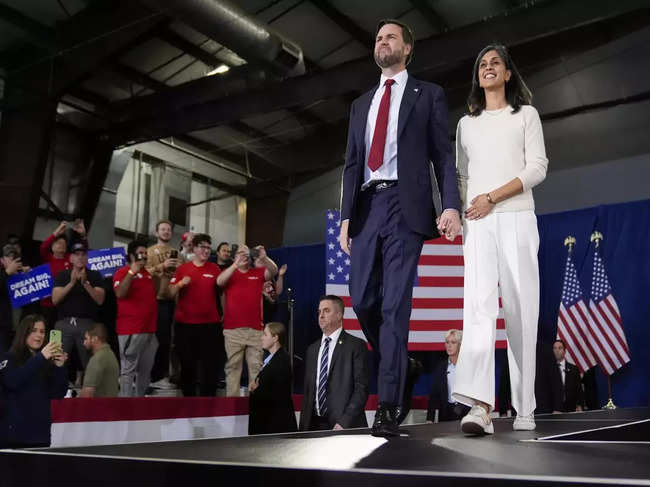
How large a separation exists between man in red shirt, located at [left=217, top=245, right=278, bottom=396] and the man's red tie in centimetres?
363

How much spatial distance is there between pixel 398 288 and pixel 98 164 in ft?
31.7

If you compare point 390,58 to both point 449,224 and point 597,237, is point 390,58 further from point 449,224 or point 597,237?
point 597,237

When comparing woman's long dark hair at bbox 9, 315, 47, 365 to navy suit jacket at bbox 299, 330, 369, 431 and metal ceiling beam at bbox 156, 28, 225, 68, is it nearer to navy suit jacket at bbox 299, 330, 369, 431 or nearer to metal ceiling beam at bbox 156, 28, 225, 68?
navy suit jacket at bbox 299, 330, 369, 431

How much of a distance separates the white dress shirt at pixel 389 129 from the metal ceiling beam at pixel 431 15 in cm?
702

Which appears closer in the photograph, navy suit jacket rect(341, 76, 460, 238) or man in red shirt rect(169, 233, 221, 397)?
navy suit jacket rect(341, 76, 460, 238)

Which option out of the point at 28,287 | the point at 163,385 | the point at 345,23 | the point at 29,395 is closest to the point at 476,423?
the point at 29,395

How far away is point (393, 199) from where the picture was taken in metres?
2.28

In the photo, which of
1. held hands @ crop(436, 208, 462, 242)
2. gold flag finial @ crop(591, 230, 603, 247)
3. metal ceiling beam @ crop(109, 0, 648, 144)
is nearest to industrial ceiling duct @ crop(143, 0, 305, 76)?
metal ceiling beam @ crop(109, 0, 648, 144)

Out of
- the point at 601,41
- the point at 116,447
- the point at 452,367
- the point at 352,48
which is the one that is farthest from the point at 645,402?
the point at 116,447

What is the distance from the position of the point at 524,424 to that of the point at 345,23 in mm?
8108

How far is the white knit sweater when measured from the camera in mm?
2459

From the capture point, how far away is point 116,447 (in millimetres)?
1866

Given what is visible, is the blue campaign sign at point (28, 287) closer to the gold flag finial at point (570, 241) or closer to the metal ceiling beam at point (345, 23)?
the gold flag finial at point (570, 241)

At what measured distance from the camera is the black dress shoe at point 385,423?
81.4 inches
